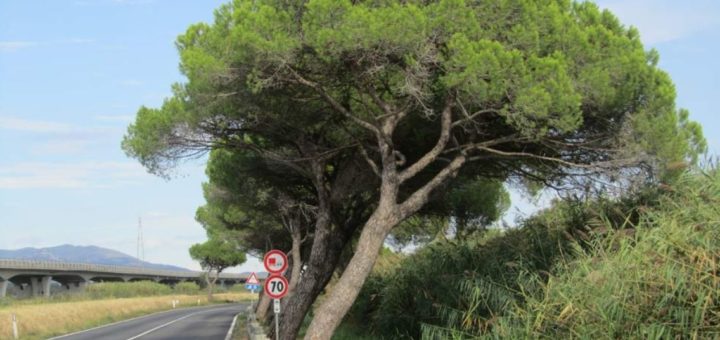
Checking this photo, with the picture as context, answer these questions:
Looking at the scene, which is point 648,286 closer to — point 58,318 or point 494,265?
point 494,265

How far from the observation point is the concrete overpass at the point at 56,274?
7612 cm

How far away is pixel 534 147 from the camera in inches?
517

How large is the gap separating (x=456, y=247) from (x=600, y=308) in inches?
276

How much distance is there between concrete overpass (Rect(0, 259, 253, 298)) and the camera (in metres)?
76.1

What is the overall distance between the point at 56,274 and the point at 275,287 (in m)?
82.0

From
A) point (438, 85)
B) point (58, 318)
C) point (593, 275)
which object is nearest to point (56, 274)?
point (58, 318)

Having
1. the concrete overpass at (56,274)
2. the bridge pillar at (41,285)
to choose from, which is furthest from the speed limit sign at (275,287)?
the bridge pillar at (41,285)

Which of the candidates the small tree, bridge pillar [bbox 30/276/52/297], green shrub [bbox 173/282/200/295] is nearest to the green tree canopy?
the small tree

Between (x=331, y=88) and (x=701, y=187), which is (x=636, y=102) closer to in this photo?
(x=701, y=187)

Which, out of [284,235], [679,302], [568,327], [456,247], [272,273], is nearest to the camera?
[679,302]

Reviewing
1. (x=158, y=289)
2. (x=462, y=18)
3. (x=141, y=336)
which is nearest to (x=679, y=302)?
(x=462, y=18)

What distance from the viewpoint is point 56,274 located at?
88.1 m

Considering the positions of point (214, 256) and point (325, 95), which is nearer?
point (325, 95)

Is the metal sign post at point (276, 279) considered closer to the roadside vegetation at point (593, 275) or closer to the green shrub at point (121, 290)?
the roadside vegetation at point (593, 275)
